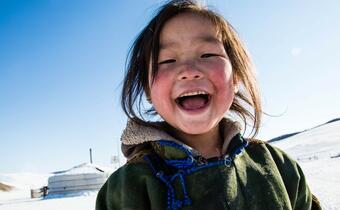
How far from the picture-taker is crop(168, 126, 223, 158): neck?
1.38m

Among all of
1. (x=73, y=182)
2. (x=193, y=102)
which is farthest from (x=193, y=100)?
(x=73, y=182)

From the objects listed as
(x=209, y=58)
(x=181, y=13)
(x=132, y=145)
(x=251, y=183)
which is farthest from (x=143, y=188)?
(x=181, y=13)

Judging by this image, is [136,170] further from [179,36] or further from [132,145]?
[179,36]

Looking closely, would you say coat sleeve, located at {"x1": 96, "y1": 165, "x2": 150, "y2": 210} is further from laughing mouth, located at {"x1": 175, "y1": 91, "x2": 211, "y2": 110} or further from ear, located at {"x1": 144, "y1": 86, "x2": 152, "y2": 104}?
ear, located at {"x1": 144, "y1": 86, "x2": 152, "y2": 104}

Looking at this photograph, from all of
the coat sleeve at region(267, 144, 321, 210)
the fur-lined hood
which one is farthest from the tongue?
the coat sleeve at region(267, 144, 321, 210)

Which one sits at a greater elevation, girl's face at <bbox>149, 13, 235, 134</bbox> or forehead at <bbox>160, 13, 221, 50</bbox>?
forehead at <bbox>160, 13, 221, 50</bbox>

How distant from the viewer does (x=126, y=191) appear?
3.88 feet

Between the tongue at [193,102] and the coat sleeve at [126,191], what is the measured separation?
0.27 m

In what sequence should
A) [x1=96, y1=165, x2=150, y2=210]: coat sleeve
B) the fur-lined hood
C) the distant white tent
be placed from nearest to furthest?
[x1=96, y1=165, x2=150, y2=210]: coat sleeve → the fur-lined hood → the distant white tent

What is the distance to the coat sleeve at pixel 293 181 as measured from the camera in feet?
4.51

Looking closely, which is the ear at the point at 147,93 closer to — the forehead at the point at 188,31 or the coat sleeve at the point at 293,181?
the forehead at the point at 188,31

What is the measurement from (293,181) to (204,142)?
0.37m

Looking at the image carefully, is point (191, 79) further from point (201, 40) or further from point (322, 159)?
point (322, 159)

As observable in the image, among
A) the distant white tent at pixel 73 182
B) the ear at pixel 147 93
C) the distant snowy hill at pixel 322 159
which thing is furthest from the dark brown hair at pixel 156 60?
the distant white tent at pixel 73 182
